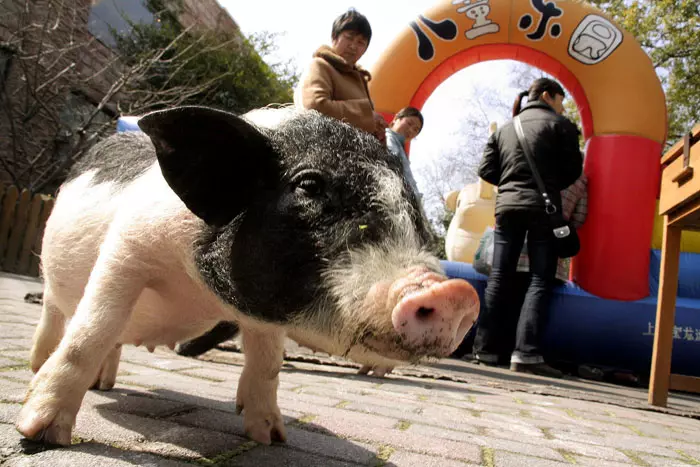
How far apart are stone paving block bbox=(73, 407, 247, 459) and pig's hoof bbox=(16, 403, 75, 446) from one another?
93 millimetres

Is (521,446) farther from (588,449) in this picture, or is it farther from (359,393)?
(359,393)

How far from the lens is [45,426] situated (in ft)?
4.68

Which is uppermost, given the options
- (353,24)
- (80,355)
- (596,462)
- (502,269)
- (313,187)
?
(353,24)

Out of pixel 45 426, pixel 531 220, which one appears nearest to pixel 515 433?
pixel 45 426

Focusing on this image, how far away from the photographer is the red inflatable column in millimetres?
6340

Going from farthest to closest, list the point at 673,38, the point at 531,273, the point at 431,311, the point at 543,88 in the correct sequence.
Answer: the point at 673,38, the point at 543,88, the point at 531,273, the point at 431,311

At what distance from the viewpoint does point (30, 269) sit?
8.99 meters

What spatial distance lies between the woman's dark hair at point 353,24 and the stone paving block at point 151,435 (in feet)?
7.40

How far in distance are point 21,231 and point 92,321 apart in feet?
28.0

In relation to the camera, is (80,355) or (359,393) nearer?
(80,355)

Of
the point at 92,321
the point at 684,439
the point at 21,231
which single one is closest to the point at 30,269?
the point at 21,231

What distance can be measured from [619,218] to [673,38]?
47.3ft

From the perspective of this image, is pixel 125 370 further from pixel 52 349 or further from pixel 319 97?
pixel 319 97

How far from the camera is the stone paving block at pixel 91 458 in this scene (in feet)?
4.18
